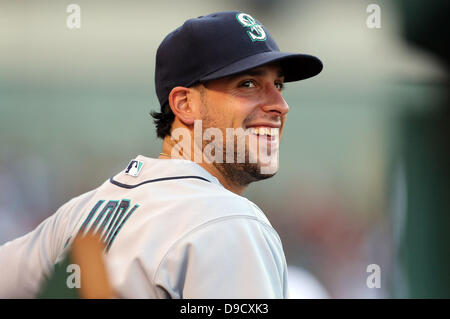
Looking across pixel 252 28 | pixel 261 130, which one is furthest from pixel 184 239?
pixel 252 28

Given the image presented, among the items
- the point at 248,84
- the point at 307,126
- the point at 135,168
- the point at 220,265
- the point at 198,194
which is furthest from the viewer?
the point at 307,126

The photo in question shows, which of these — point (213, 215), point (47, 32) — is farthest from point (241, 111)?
point (47, 32)

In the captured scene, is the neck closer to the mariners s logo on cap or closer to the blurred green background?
the mariners s logo on cap

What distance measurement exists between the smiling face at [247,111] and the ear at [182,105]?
29mm

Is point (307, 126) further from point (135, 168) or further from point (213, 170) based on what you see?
point (135, 168)

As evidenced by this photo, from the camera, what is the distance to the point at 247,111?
4.07ft

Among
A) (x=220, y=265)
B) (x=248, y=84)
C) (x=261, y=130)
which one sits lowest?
(x=220, y=265)

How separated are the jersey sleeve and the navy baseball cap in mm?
392

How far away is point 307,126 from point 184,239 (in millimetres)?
2554

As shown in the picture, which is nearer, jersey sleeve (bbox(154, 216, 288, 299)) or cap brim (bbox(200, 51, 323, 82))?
jersey sleeve (bbox(154, 216, 288, 299))

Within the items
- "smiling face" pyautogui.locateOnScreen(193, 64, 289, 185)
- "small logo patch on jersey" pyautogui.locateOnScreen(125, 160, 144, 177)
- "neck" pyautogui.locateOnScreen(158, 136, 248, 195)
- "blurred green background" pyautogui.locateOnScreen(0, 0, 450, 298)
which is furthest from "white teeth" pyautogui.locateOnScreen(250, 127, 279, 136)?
"blurred green background" pyautogui.locateOnScreen(0, 0, 450, 298)

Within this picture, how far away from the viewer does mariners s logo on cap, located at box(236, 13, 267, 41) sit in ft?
3.94

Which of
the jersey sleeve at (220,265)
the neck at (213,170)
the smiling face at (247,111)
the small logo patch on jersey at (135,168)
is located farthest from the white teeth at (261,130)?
the jersey sleeve at (220,265)

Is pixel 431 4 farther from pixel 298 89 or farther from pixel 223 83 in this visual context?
pixel 223 83
